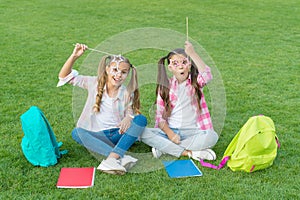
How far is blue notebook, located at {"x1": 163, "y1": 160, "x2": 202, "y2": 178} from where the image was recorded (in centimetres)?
312

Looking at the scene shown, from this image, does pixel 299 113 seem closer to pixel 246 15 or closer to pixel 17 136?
pixel 17 136

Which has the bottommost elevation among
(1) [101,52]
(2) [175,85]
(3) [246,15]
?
(3) [246,15]

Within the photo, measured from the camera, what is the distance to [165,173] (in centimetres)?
314

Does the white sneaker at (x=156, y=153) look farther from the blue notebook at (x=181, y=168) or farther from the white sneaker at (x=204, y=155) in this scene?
the white sneaker at (x=204, y=155)

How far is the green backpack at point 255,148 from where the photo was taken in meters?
3.13

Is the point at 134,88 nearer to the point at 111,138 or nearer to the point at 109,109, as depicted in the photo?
the point at 109,109

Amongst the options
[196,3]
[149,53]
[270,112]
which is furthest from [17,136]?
[196,3]

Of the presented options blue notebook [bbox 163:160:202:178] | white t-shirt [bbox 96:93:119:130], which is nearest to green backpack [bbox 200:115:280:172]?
blue notebook [bbox 163:160:202:178]

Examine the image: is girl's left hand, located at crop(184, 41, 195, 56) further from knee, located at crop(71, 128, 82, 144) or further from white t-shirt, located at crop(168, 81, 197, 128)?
knee, located at crop(71, 128, 82, 144)

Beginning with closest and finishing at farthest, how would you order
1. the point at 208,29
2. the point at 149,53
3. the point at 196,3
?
the point at 149,53 → the point at 208,29 → the point at 196,3

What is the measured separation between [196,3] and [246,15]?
1.88m

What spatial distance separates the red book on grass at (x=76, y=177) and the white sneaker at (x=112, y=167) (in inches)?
3.1

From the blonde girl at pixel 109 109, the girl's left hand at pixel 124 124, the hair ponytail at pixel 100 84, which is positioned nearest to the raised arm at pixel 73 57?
the blonde girl at pixel 109 109

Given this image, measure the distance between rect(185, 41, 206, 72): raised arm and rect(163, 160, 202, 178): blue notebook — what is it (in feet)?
2.35
